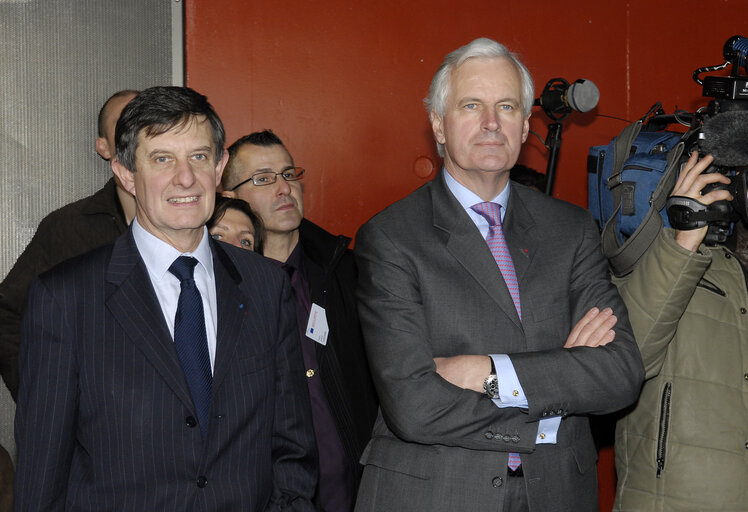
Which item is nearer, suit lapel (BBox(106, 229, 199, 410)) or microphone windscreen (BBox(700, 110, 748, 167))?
suit lapel (BBox(106, 229, 199, 410))

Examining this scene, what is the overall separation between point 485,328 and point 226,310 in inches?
26.5

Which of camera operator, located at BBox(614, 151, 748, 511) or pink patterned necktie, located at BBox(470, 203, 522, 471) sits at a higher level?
pink patterned necktie, located at BBox(470, 203, 522, 471)

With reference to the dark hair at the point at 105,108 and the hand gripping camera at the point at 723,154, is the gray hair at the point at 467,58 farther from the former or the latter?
the dark hair at the point at 105,108

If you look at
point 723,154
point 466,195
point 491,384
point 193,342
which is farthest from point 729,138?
point 193,342

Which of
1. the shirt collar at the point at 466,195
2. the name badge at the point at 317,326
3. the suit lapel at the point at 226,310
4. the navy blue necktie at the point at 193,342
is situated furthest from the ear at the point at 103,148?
the shirt collar at the point at 466,195

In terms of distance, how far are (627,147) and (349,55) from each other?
5.33 feet

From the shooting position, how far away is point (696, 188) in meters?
2.27

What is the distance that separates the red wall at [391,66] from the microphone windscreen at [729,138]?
1.68 m

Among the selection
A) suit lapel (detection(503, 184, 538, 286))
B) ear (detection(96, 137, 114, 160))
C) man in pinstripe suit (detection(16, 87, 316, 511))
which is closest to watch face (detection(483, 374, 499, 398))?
suit lapel (detection(503, 184, 538, 286))

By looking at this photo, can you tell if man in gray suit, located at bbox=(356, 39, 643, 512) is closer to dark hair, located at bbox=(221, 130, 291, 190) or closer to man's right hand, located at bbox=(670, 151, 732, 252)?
man's right hand, located at bbox=(670, 151, 732, 252)

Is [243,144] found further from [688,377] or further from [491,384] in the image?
[688,377]

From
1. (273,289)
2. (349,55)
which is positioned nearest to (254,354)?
(273,289)

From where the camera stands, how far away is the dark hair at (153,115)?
1961 millimetres

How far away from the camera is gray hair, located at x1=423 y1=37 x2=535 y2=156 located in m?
2.27
